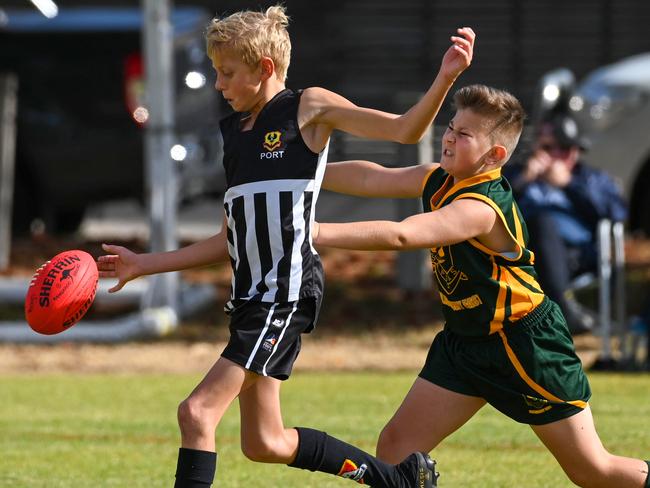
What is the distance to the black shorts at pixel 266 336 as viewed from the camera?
505 centimetres

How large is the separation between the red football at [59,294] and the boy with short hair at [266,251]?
0.14 metres

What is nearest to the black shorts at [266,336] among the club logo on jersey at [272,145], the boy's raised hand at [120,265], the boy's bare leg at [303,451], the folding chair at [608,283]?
the boy's bare leg at [303,451]

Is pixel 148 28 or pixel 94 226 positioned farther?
pixel 94 226

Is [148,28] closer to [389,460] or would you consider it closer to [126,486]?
[126,486]

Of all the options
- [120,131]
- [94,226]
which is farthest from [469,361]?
[94,226]

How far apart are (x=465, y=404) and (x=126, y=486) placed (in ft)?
5.75

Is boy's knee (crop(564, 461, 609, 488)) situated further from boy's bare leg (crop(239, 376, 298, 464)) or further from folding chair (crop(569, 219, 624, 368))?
folding chair (crop(569, 219, 624, 368))

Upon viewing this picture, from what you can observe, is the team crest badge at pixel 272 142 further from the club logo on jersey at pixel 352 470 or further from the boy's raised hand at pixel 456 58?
the club logo on jersey at pixel 352 470

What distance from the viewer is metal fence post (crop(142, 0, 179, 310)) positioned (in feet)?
40.0

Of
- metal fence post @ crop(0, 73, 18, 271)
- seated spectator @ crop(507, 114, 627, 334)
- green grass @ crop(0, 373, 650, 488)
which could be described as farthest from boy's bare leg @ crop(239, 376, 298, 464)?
metal fence post @ crop(0, 73, 18, 271)

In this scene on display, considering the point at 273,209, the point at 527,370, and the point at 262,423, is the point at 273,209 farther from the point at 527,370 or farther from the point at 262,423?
the point at 527,370

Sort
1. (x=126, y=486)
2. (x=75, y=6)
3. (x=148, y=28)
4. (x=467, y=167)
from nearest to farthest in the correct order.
Answer: (x=467, y=167) → (x=126, y=486) → (x=148, y=28) → (x=75, y=6)

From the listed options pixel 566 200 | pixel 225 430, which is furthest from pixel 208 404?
pixel 566 200

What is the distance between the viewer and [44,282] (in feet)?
16.9
